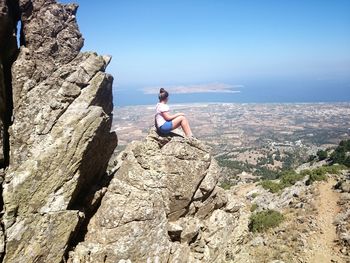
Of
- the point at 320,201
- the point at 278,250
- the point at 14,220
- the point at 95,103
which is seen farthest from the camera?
the point at 320,201

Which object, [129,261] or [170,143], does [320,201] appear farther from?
[129,261]

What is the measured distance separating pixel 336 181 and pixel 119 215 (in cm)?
2227

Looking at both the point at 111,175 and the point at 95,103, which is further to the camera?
the point at 111,175

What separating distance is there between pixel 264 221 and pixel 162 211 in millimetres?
11430

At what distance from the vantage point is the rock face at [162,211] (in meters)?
11.2

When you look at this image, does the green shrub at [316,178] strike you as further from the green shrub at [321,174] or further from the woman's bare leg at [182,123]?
the woman's bare leg at [182,123]

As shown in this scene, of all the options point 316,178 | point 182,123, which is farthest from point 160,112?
point 316,178

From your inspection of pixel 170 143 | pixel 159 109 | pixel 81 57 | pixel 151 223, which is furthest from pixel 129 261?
pixel 81 57

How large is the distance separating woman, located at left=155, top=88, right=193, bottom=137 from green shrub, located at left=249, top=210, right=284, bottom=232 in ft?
32.7

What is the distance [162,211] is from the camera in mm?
12406

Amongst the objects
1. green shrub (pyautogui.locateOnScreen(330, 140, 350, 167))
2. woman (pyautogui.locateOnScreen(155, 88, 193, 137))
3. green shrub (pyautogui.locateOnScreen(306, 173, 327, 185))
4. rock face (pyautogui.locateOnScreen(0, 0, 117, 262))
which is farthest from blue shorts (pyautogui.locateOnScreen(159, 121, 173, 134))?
green shrub (pyautogui.locateOnScreen(330, 140, 350, 167))

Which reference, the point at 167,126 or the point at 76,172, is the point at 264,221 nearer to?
the point at 167,126

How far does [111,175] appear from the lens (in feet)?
45.8

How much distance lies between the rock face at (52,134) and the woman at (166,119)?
2.24m
